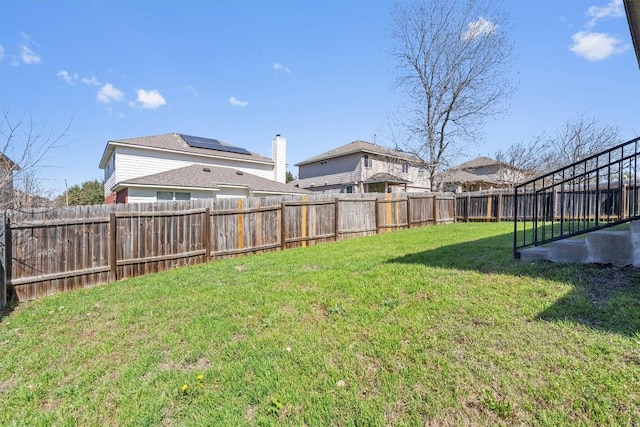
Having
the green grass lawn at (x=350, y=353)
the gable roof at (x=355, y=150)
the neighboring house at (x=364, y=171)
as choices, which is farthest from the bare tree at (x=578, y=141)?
the green grass lawn at (x=350, y=353)

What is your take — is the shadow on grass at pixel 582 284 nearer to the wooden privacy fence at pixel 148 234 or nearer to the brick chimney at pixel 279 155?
the wooden privacy fence at pixel 148 234

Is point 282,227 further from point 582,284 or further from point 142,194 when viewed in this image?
point 142,194

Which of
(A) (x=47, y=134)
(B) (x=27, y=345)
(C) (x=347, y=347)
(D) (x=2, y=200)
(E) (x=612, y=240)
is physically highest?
(A) (x=47, y=134)

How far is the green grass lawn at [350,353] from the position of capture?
2.08m

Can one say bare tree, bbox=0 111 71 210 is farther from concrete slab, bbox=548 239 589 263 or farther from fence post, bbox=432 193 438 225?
fence post, bbox=432 193 438 225

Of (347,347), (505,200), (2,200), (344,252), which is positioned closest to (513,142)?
(505,200)

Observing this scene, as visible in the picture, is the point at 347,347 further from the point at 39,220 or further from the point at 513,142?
the point at 513,142

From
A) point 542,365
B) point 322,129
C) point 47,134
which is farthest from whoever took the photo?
point 322,129

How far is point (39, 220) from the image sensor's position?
219 inches

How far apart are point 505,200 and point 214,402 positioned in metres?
15.7

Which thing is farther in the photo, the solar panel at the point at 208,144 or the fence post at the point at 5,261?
the solar panel at the point at 208,144

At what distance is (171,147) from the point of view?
18.5 metres

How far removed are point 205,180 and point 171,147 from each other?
4.12 m

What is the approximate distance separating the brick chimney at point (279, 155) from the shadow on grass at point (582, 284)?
18.5m
